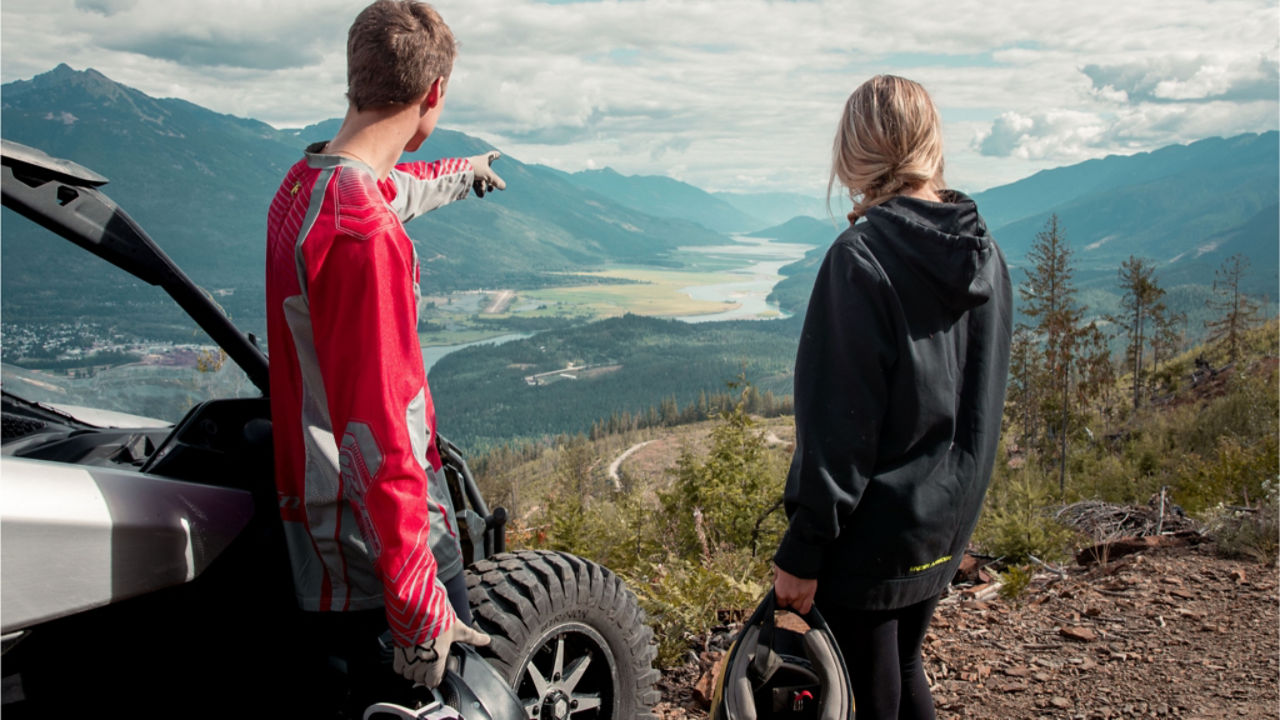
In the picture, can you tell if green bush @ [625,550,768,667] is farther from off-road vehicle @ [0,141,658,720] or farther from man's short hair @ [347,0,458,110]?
man's short hair @ [347,0,458,110]

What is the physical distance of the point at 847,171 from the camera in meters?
2.25

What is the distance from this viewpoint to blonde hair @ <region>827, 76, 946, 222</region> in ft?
7.01

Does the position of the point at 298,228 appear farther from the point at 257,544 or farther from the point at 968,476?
the point at 968,476

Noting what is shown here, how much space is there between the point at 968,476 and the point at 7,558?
210 centimetres

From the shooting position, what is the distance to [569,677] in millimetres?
2674

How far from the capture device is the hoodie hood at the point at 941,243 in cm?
202

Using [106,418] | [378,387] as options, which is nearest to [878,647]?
[378,387]

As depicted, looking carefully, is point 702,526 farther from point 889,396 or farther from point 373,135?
point 373,135

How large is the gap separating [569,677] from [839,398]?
1.36 m

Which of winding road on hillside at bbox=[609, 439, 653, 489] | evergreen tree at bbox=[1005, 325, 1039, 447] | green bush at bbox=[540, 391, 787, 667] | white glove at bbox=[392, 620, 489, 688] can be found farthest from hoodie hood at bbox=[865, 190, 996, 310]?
winding road on hillside at bbox=[609, 439, 653, 489]

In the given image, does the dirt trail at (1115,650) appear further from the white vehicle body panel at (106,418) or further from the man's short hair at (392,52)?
the man's short hair at (392,52)

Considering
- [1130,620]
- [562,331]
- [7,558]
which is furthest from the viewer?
[562,331]

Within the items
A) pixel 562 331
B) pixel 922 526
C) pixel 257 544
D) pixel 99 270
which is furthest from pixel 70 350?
pixel 562 331

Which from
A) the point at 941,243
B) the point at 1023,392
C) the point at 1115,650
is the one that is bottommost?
the point at 1023,392
